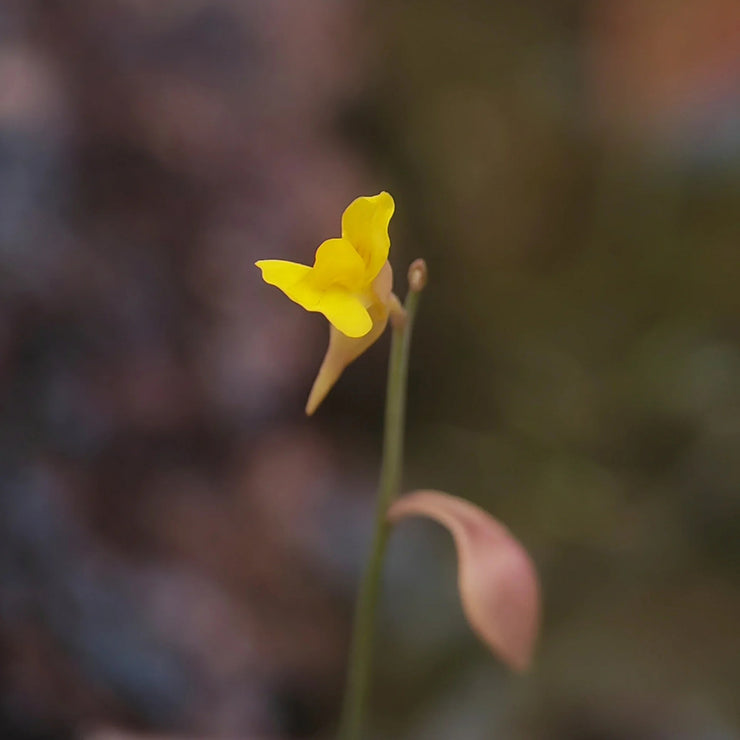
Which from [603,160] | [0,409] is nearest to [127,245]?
[0,409]

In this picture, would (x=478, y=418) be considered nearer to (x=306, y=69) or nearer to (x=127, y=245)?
(x=127, y=245)

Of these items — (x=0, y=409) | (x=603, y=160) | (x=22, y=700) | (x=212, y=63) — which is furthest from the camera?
(x=603, y=160)

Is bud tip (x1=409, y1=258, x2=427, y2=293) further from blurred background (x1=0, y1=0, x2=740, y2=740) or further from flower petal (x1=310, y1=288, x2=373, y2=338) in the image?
blurred background (x1=0, y1=0, x2=740, y2=740)

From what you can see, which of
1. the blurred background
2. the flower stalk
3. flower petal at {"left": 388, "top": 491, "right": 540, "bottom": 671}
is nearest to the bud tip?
the flower stalk

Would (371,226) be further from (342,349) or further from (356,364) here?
(356,364)

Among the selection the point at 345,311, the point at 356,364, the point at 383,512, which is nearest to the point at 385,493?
the point at 383,512

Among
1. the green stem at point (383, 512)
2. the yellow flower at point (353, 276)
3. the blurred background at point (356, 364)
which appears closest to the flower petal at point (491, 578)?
the green stem at point (383, 512)

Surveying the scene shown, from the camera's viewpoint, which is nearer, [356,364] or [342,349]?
[342,349]
